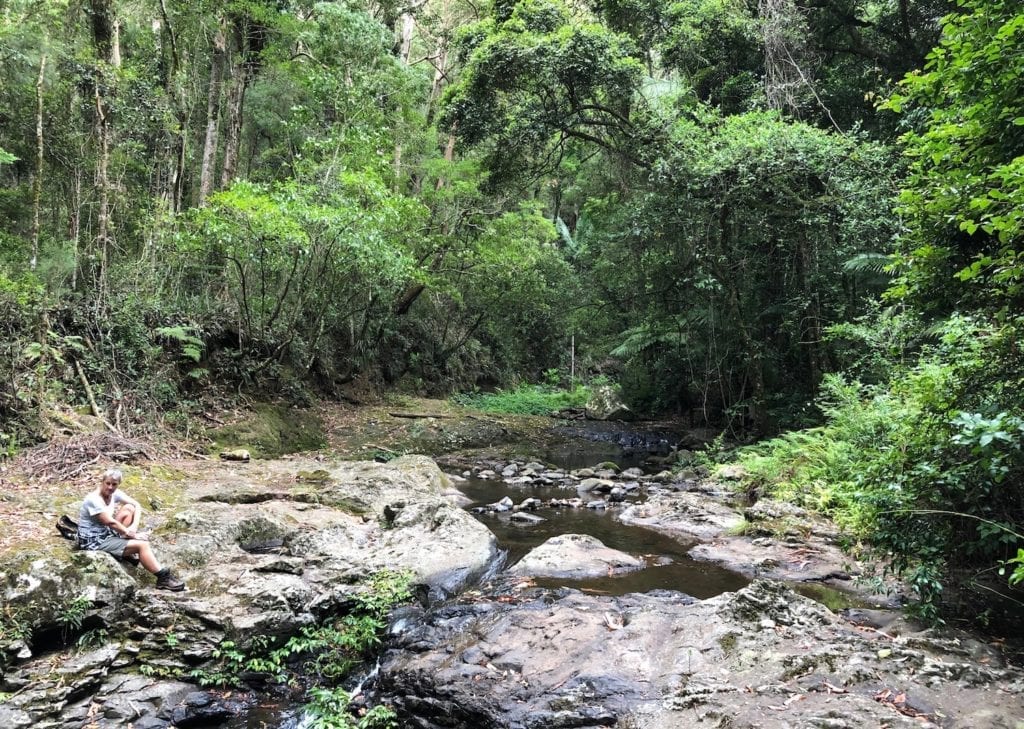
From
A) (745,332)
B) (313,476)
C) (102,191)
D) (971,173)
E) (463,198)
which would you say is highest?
(463,198)

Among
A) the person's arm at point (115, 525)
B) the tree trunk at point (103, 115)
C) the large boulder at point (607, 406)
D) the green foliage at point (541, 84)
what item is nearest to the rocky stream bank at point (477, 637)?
the person's arm at point (115, 525)

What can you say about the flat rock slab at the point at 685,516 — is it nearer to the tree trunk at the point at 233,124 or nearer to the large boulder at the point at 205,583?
the large boulder at the point at 205,583

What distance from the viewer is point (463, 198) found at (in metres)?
17.5

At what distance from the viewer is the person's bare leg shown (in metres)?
5.36

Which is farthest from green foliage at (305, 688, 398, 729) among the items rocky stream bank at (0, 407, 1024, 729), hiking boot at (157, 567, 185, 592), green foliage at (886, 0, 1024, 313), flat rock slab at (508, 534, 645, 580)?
green foliage at (886, 0, 1024, 313)

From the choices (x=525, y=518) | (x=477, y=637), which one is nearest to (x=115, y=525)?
(x=477, y=637)

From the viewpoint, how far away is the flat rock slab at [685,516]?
28.4ft

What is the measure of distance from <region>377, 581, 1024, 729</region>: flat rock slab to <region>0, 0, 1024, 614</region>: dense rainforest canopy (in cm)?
151

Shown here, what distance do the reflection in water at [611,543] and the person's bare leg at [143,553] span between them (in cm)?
384

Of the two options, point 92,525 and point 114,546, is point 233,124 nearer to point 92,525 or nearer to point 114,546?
point 92,525

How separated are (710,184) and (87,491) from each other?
41.1ft

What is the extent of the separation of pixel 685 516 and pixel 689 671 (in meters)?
5.17

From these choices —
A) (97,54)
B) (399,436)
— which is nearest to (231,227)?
(97,54)

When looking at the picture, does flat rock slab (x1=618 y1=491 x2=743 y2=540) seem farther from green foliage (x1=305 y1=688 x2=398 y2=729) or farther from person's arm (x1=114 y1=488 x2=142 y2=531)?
person's arm (x1=114 y1=488 x2=142 y2=531)
